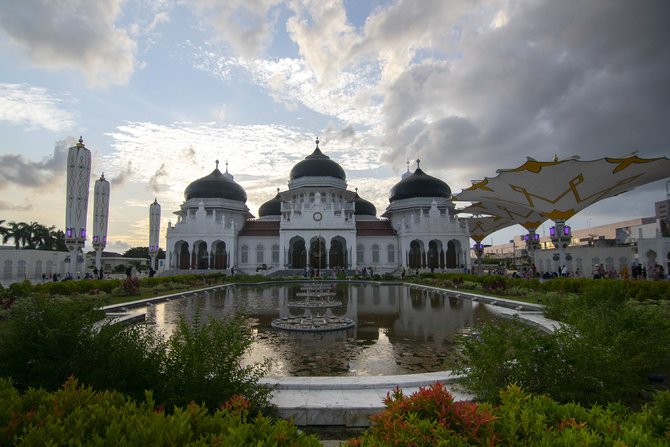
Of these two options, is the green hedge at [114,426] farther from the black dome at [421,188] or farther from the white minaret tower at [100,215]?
the black dome at [421,188]

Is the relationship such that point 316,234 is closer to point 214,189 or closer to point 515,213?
point 214,189

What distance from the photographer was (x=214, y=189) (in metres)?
55.0

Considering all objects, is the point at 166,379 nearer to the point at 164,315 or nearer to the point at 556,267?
the point at 164,315

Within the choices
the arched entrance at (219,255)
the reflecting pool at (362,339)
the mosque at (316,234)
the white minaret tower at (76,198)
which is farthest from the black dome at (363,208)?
the reflecting pool at (362,339)

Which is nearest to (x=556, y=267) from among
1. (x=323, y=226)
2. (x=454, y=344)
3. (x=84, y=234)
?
(x=323, y=226)

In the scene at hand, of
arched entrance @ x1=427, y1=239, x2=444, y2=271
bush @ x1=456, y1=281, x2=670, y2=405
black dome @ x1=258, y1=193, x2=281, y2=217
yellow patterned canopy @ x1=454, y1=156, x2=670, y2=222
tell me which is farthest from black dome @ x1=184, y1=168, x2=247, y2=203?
bush @ x1=456, y1=281, x2=670, y2=405

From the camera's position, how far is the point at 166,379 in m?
4.40

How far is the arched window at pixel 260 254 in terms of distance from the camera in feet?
165

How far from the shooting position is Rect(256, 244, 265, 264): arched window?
50219 mm

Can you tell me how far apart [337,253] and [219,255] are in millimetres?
15165

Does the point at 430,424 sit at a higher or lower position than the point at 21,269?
lower

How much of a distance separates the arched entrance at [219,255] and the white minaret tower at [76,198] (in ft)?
71.8

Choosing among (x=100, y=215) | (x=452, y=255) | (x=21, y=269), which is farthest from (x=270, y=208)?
(x=21, y=269)

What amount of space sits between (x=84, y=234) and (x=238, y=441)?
31.7 metres
